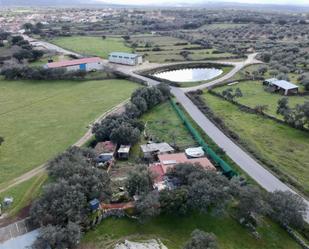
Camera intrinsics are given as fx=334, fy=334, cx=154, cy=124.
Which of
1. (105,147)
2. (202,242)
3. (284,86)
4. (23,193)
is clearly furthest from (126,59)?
(202,242)

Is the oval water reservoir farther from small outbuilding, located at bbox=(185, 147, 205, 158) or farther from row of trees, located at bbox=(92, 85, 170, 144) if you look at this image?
small outbuilding, located at bbox=(185, 147, 205, 158)

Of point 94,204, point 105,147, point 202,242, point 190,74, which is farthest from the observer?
point 190,74

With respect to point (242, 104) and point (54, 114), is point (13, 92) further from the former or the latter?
point (242, 104)

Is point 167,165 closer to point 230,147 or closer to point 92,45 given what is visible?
point 230,147

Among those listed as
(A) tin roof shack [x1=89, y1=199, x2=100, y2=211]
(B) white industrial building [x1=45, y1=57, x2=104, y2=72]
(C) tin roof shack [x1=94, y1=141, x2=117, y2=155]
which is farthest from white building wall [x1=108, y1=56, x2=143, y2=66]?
(A) tin roof shack [x1=89, y1=199, x2=100, y2=211]

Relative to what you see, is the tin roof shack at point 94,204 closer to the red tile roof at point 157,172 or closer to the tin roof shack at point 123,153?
the red tile roof at point 157,172
